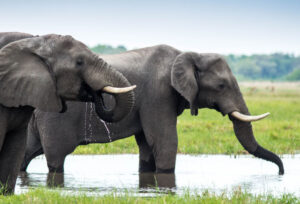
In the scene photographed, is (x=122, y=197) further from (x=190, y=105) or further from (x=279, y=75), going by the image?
(x=279, y=75)

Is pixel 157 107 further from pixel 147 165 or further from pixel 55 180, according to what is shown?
pixel 55 180

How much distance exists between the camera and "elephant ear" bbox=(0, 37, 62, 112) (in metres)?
6.45

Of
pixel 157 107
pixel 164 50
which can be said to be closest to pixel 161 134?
pixel 157 107

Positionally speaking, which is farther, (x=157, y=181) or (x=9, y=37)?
(x=157, y=181)

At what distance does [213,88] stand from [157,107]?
804 mm

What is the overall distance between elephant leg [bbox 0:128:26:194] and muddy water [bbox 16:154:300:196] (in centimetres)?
71

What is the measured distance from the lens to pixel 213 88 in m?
9.50

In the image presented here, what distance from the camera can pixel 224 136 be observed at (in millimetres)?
14336

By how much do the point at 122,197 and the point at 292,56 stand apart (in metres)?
186

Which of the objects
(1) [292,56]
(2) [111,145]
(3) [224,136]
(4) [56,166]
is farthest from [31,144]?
(1) [292,56]

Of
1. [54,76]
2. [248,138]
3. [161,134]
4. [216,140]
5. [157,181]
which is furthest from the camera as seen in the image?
[216,140]

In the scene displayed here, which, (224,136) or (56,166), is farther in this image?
(224,136)

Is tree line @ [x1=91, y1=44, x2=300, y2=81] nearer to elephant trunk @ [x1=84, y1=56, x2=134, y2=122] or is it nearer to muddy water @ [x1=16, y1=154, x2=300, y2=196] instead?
muddy water @ [x1=16, y1=154, x2=300, y2=196]

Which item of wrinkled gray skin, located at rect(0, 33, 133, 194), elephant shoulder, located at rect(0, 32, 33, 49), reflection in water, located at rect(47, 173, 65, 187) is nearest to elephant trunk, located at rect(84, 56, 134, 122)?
wrinkled gray skin, located at rect(0, 33, 133, 194)
